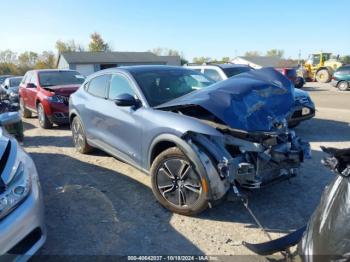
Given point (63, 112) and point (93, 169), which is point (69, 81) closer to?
point (63, 112)

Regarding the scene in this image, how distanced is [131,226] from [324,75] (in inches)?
1217

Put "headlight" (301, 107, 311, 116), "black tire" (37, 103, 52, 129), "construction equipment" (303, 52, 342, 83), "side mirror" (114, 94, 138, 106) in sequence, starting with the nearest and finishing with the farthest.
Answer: "side mirror" (114, 94, 138, 106) < "headlight" (301, 107, 311, 116) < "black tire" (37, 103, 52, 129) < "construction equipment" (303, 52, 342, 83)

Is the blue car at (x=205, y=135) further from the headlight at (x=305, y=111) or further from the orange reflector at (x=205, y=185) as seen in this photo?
the headlight at (x=305, y=111)

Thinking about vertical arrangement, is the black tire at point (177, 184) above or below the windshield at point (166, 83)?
below

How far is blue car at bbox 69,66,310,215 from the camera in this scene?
3.75 meters

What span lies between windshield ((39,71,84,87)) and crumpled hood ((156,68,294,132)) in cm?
712

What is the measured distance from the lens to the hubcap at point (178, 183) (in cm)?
389

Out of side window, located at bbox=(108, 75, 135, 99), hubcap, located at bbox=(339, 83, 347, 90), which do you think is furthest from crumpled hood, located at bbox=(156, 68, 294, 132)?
hubcap, located at bbox=(339, 83, 347, 90)

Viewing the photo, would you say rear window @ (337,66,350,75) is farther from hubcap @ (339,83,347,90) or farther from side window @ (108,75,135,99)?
side window @ (108,75,135,99)

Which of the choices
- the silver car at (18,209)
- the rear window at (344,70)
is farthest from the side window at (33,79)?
the rear window at (344,70)

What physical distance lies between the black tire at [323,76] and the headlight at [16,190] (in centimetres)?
3144

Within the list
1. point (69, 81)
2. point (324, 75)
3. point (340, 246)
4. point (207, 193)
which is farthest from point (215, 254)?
point (324, 75)

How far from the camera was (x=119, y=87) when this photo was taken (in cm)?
528

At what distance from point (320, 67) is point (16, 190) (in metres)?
32.8
